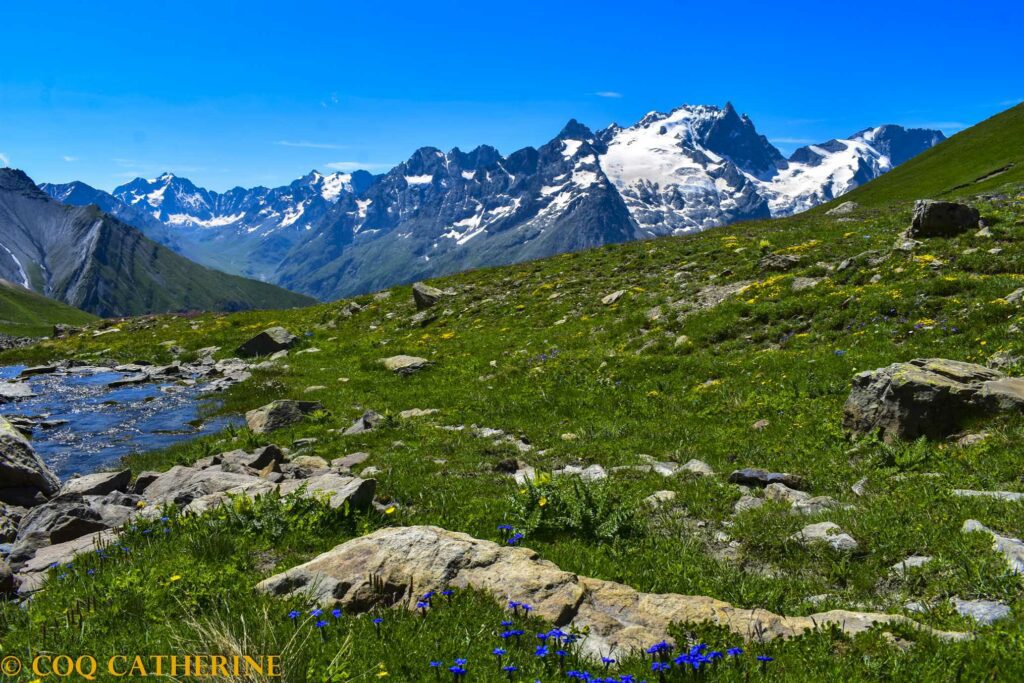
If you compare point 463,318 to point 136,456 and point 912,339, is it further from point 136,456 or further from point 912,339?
point 912,339

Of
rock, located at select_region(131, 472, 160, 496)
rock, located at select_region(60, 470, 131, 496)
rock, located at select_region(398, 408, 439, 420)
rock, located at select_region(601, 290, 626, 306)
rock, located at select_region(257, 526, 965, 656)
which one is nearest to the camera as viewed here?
rock, located at select_region(257, 526, 965, 656)

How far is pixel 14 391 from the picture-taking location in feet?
82.7

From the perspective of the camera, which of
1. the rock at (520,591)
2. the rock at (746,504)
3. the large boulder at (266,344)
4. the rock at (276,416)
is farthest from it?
the large boulder at (266,344)

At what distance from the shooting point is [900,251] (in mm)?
22172

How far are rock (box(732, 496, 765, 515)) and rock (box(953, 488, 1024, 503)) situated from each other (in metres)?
2.75

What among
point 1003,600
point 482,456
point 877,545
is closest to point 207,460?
point 482,456

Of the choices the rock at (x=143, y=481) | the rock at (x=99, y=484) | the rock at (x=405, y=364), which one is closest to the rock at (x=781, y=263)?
the rock at (x=405, y=364)

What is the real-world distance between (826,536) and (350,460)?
1017cm

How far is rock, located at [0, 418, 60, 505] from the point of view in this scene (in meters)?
12.0

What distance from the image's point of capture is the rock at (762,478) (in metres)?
10.5

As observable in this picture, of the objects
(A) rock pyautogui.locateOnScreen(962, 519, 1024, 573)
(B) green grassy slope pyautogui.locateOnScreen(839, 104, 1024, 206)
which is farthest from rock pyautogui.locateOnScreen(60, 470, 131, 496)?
(B) green grassy slope pyautogui.locateOnScreen(839, 104, 1024, 206)

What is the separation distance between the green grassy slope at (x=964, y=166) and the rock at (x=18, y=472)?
70703 millimetres

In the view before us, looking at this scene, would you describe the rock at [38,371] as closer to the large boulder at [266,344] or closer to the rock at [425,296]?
the large boulder at [266,344]

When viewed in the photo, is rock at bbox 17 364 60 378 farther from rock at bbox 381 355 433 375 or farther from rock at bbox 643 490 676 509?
rock at bbox 643 490 676 509
